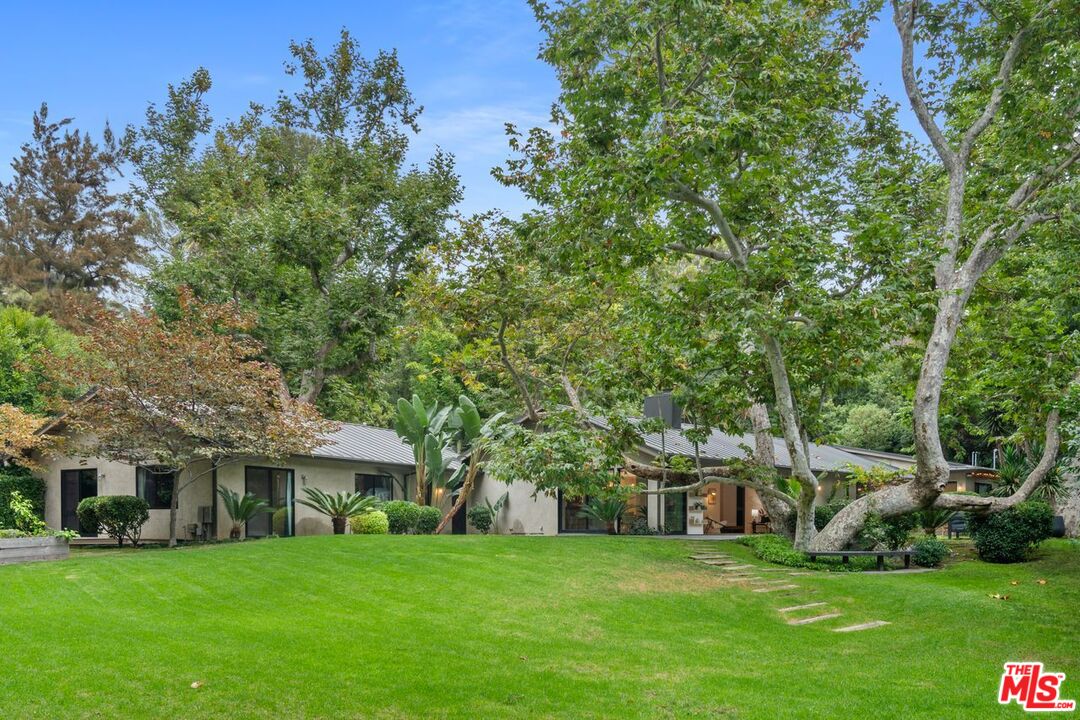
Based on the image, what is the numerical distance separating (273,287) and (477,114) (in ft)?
40.4

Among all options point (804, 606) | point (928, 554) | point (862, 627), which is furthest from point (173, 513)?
point (928, 554)

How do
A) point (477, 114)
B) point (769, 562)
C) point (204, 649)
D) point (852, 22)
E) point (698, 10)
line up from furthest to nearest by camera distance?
point (477, 114), point (769, 562), point (852, 22), point (698, 10), point (204, 649)

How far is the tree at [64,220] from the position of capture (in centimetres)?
3988

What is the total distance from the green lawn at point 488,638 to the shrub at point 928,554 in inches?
57.1

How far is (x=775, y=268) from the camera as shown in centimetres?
1388

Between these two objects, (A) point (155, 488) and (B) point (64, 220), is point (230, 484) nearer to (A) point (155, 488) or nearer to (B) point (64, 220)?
(A) point (155, 488)

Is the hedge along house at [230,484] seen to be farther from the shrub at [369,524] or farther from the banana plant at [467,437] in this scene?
the shrub at [369,524]

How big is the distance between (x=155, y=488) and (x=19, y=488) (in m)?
4.52

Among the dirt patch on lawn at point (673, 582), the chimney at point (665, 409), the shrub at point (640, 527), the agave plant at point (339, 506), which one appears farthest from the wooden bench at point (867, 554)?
the agave plant at point (339, 506)

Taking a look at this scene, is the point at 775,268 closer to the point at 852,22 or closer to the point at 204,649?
the point at 852,22

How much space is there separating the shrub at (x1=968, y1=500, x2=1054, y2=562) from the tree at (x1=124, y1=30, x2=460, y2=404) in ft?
55.7

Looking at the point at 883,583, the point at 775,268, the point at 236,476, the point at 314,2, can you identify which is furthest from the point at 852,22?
the point at 236,476

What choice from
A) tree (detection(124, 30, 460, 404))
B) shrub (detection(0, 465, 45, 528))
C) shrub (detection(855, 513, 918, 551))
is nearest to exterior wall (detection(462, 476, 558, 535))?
tree (detection(124, 30, 460, 404))

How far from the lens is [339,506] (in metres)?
20.8
